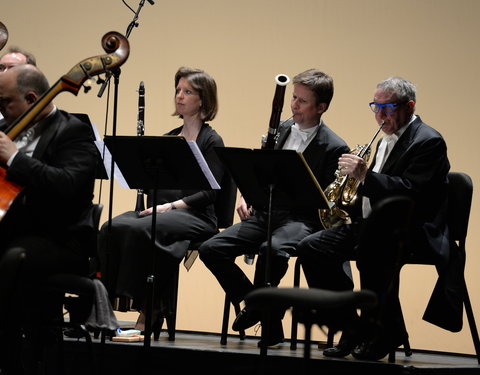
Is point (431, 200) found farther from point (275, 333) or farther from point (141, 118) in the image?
point (141, 118)

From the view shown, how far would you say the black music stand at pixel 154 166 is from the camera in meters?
3.30

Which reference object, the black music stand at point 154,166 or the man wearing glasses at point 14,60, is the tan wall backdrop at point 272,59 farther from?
the black music stand at point 154,166

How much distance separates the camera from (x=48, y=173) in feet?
9.32

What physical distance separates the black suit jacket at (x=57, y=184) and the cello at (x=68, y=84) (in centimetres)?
6

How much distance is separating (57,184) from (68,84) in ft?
1.22

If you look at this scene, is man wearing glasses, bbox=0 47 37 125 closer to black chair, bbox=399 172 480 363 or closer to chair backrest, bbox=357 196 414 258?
black chair, bbox=399 172 480 363

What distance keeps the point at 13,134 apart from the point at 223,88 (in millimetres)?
2868

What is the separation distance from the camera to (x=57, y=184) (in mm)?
2859

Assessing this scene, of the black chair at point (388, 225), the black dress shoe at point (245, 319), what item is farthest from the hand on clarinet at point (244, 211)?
the black chair at point (388, 225)

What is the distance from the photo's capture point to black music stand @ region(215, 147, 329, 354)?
318 centimetres

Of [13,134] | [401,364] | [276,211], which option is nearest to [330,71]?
[276,211]

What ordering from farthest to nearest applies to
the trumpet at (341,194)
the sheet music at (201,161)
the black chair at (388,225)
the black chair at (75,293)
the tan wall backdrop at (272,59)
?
the tan wall backdrop at (272,59)
the trumpet at (341,194)
the sheet music at (201,161)
the black chair at (75,293)
the black chair at (388,225)

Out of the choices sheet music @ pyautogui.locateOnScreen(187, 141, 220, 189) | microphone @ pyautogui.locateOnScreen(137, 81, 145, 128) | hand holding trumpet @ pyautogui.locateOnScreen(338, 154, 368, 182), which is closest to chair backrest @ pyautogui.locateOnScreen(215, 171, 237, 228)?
microphone @ pyautogui.locateOnScreen(137, 81, 145, 128)

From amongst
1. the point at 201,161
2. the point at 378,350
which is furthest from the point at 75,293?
the point at 378,350
